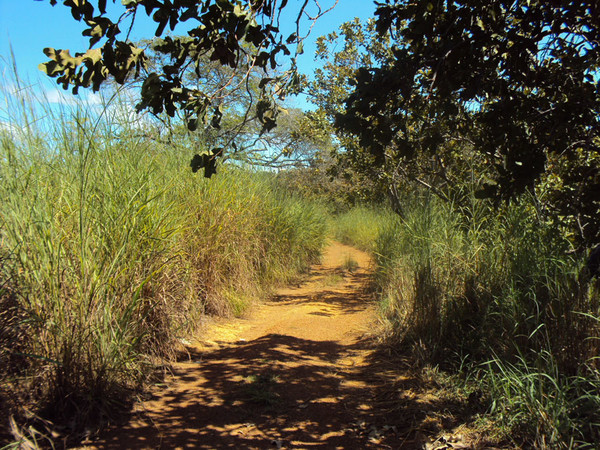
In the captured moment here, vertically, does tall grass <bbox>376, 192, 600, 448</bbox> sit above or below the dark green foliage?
below

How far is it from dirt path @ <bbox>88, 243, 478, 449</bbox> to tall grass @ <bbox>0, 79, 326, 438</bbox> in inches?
13.9

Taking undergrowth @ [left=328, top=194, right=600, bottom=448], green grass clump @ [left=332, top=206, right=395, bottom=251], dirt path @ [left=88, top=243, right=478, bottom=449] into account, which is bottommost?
dirt path @ [left=88, top=243, right=478, bottom=449]

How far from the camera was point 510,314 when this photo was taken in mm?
3391

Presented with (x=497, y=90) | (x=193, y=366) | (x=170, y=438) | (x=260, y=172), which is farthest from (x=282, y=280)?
(x=497, y=90)

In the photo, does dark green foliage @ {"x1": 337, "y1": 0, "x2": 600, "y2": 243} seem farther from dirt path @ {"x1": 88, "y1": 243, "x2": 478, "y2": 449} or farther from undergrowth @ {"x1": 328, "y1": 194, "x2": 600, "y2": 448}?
dirt path @ {"x1": 88, "y1": 243, "x2": 478, "y2": 449}

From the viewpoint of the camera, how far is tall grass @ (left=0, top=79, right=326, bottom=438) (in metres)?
2.81

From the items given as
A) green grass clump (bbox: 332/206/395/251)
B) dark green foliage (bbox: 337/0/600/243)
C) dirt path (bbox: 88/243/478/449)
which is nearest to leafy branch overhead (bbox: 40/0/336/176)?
dark green foliage (bbox: 337/0/600/243)

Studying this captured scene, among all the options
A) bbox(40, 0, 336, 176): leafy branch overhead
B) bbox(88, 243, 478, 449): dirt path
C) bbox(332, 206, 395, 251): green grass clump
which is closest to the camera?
bbox(40, 0, 336, 176): leafy branch overhead

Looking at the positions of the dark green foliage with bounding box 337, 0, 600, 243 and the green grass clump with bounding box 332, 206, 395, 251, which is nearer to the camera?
the dark green foliage with bounding box 337, 0, 600, 243

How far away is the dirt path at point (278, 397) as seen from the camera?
9.86ft

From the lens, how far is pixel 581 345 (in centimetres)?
292

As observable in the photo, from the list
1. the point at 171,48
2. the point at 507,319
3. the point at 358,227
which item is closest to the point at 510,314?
the point at 507,319

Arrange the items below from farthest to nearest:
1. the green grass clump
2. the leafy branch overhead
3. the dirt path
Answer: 1. the green grass clump
2. the dirt path
3. the leafy branch overhead

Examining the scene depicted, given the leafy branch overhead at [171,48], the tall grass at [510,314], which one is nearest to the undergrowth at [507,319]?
the tall grass at [510,314]
